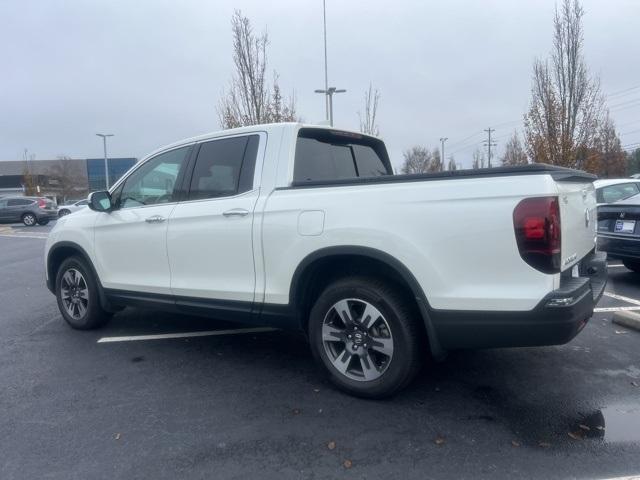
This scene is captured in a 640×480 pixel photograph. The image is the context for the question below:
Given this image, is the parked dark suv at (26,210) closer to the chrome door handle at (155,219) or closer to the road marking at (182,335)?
the road marking at (182,335)

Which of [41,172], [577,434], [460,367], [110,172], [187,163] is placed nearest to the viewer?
[577,434]

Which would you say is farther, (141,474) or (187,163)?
(187,163)

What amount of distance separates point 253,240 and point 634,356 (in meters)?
3.39

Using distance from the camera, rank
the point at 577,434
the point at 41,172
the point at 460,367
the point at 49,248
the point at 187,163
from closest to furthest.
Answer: the point at 577,434
the point at 460,367
the point at 187,163
the point at 49,248
the point at 41,172

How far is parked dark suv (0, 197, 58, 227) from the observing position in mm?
28859

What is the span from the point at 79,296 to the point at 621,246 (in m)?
6.68

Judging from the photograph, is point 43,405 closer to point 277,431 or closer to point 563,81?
point 277,431

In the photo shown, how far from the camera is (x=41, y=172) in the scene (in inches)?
2554

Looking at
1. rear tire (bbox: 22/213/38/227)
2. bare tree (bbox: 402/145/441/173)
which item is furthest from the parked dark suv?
bare tree (bbox: 402/145/441/173)

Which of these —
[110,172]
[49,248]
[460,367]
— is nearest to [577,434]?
[460,367]

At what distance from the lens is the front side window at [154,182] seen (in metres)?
4.84

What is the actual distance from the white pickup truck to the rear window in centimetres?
2

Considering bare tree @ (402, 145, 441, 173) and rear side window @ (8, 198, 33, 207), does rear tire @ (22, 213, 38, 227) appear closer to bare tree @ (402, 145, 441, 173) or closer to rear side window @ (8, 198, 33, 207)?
rear side window @ (8, 198, 33, 207)

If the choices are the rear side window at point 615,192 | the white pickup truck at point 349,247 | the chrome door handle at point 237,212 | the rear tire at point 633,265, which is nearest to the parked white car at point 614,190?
the rear side window at point 615,192
